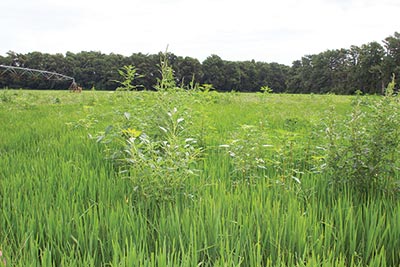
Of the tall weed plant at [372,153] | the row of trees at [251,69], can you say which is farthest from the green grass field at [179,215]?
the row of trees at [251,69]

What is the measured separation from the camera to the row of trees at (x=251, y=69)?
61969mm

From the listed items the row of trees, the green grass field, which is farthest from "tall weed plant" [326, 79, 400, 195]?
the row of trees

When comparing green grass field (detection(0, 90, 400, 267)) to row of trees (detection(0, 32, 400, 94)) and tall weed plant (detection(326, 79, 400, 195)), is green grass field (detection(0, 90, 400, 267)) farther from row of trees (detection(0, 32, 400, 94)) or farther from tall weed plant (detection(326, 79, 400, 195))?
row of trees (detection(0, 32, 400, 94))

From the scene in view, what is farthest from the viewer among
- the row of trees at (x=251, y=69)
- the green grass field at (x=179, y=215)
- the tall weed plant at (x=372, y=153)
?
the row of trees at (x=251, y=69)

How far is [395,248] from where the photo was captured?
171 centimetres

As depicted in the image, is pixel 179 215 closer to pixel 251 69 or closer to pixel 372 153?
pixel 372 153

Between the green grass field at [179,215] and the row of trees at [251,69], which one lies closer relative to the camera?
the green grass field at [179,215]

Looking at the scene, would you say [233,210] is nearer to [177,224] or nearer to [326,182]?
[177,224]

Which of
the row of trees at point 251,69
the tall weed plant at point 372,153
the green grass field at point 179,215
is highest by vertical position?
the row of trees at point 251,69

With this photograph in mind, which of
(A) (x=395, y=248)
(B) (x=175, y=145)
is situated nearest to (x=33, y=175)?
(B) (x=175, y=145)

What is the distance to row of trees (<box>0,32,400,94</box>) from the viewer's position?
62.0 m

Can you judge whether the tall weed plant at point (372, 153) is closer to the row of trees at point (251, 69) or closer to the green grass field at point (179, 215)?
the green grass field at point (179, 215)

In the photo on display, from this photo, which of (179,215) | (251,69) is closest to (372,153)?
(179,215)

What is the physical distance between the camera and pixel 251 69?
86.4 m
